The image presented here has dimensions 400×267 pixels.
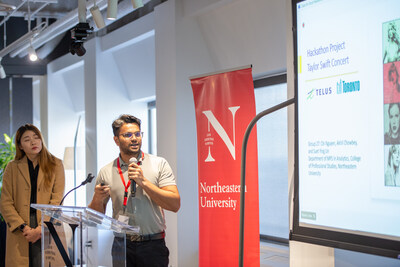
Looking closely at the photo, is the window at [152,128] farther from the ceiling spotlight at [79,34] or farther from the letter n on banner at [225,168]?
the letter n on banner at [225,168]

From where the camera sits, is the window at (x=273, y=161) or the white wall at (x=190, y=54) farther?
the window at (x=273, y=161)

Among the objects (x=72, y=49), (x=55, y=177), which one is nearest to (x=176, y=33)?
(x=72, y=49)

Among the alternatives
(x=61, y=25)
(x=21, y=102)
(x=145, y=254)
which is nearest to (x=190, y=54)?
(x=61, y=25)

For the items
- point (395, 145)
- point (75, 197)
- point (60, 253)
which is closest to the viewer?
point (395, 145)

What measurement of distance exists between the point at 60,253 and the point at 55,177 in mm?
2064

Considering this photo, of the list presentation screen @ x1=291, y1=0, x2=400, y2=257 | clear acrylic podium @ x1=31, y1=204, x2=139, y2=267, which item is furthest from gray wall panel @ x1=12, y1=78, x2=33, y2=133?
presentation screen @ x1=291, y1=0, x2=400, y2=257

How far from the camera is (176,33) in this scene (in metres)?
5.68

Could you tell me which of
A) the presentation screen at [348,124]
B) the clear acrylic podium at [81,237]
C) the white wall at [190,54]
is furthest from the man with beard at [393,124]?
the white wall at [190,54]

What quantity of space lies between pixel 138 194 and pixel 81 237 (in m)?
0.82

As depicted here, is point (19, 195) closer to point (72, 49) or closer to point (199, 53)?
point (72, 49)

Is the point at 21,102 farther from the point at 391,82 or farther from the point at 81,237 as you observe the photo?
the point at 391,82

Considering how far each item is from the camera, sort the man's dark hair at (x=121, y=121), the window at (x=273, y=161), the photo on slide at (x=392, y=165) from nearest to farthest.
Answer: the photo on slide at (x=392, y=165) → the man's dark hair at (x=121, y=121) → the window at (x=273, y=161)

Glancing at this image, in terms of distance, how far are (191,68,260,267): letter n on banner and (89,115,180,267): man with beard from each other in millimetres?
585

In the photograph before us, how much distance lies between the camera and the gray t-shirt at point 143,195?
10.4 feet
